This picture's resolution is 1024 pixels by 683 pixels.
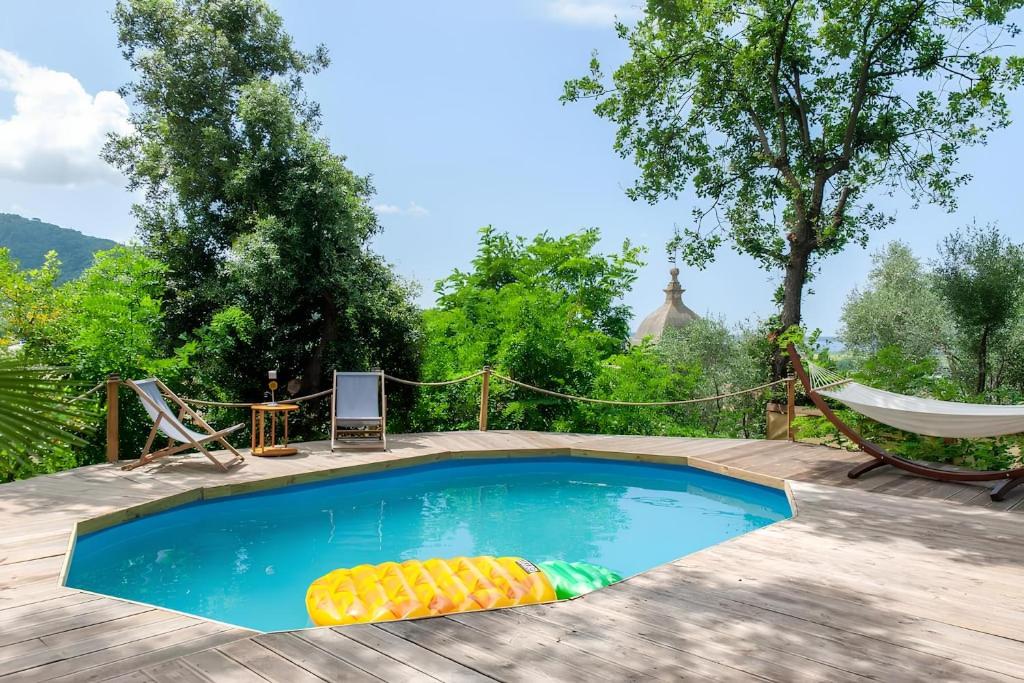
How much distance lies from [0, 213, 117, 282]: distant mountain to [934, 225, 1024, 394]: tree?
32977 millimetres

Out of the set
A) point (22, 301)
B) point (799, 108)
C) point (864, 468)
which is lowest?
point (864, 468)

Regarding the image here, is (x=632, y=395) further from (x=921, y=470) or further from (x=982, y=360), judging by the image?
(x=982, y=360)

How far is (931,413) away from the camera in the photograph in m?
5.38

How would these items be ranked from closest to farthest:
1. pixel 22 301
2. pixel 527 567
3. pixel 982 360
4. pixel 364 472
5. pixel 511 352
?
pixel 527 567 → pixel 364 472 → pixel 22 301 → pixel 511 352 → pixel 982 360

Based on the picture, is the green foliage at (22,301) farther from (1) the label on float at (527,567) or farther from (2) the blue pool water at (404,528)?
(1) the label on float at (527,567)

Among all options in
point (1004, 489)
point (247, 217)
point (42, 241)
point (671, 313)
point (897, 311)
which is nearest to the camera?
point (1004, 489)

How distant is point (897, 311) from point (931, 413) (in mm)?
14570

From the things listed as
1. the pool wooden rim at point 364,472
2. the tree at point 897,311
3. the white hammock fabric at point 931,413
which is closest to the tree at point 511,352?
the pool wooden rim at point 364,472

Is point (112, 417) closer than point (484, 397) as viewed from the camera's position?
Yes

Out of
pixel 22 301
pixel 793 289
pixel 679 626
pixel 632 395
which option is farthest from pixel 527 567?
pixel 793 289

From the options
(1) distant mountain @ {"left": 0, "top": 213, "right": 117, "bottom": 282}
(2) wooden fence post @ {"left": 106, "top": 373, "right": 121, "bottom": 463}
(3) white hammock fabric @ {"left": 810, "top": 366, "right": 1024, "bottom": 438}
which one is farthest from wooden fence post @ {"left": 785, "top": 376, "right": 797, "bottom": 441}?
(1) distant mountain @ {"left": 0, "top": 213, "right": 117, "bottom": 282}

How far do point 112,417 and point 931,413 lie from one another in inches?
263

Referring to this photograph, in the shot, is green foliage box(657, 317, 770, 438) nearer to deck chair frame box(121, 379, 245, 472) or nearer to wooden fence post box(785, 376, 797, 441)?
wooden fence post box(785, 376, 797, 441)

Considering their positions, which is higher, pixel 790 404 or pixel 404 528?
pixel 790 404
